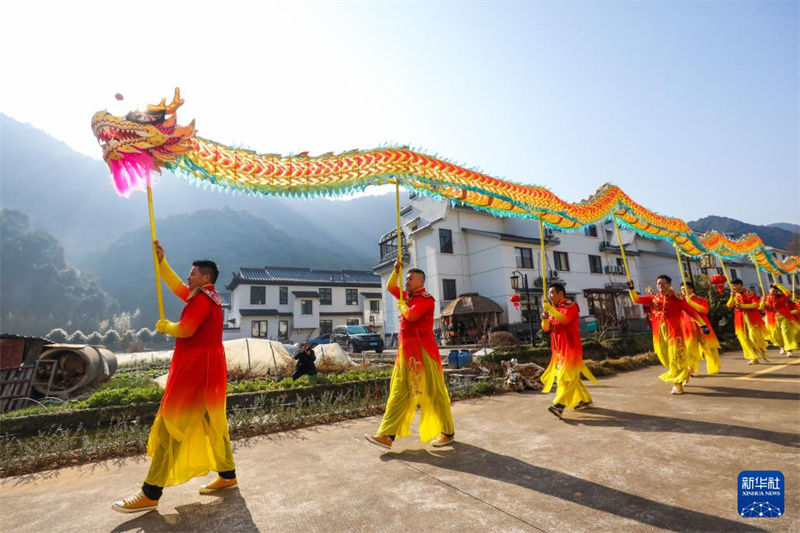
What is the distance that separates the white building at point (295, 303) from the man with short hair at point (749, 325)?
27995 mm

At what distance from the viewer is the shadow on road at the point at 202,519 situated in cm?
246

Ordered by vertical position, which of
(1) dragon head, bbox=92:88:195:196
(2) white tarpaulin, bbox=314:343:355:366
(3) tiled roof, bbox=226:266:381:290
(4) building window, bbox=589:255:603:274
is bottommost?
(2) white tarpaulin, bbox=314:343:355:366

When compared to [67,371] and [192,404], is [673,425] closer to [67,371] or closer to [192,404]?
[192,404]

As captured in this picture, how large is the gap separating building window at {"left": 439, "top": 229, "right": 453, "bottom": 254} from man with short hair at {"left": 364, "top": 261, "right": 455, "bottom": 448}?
787 inches

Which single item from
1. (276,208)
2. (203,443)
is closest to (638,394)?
(203,443)

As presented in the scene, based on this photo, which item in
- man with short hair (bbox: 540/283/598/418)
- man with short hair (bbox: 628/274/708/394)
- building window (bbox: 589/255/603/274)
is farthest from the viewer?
building window (bbox: 589/255/603/274)

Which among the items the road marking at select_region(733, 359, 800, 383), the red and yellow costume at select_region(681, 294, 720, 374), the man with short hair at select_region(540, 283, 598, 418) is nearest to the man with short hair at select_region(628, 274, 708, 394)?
the red and yellow costume at select_region(681, 294, 720, 374)

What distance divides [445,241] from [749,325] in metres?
16.5

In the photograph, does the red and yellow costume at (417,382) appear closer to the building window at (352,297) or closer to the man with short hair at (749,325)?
the man with short hair at (749,325)

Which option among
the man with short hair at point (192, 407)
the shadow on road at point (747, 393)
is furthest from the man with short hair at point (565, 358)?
the man with short hair at point (192, 407)

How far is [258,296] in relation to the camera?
33.6 meters

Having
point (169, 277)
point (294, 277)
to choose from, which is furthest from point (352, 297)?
point (169, 277)

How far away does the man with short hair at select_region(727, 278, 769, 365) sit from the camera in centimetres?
933

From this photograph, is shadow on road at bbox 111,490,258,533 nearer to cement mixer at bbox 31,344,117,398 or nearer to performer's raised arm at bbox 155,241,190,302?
performer's raised arm at bbox 155,241,190,302
